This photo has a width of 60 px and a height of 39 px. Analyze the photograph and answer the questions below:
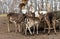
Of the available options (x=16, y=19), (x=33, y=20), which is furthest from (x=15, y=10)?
(x=33, y=20)

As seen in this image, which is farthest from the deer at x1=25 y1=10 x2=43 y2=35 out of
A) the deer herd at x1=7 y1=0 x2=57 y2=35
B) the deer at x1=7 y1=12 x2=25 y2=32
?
the deer at x1=7 y1=12 x2=25 y2=32

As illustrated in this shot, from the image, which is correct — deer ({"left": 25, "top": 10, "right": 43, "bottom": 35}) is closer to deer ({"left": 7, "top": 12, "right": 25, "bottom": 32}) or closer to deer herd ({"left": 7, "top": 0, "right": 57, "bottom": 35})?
deer herd ({"left": 7, "top": 0, "right": 57, "bottom": 35})

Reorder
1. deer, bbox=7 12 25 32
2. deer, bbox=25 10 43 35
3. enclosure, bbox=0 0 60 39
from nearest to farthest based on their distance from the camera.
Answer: enclosure, bbox=0 0 60 39
deer, bbox=25 10 43 35
deer, bbox=7 12 25 32

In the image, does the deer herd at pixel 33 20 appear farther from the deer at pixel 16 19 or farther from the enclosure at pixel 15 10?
the enclosure at pixel 15 10

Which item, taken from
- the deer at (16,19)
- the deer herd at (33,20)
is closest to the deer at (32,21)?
the deer herd at (33,20)

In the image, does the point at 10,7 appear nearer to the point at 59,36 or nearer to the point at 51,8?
the point at 51,8

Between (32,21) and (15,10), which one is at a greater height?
(15,10)

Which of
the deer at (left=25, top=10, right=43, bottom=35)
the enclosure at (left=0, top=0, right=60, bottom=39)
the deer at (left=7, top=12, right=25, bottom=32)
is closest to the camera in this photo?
the enclosure at (left=0, top=0, right=60, bottom=39)

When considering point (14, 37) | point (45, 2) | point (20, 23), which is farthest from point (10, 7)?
point (14, 37)

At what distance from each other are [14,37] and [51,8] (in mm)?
3655

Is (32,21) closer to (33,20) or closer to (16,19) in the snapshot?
(33,20)

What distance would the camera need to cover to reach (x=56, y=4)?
13125 millimetres

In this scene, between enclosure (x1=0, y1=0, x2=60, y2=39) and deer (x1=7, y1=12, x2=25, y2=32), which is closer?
enclosure (x1=0, y1=0, x2=60, y2=39)

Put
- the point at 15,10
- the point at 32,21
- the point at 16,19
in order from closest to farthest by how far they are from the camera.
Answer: the point at 32,21 < the point at 16,19 < the point at 15,10
